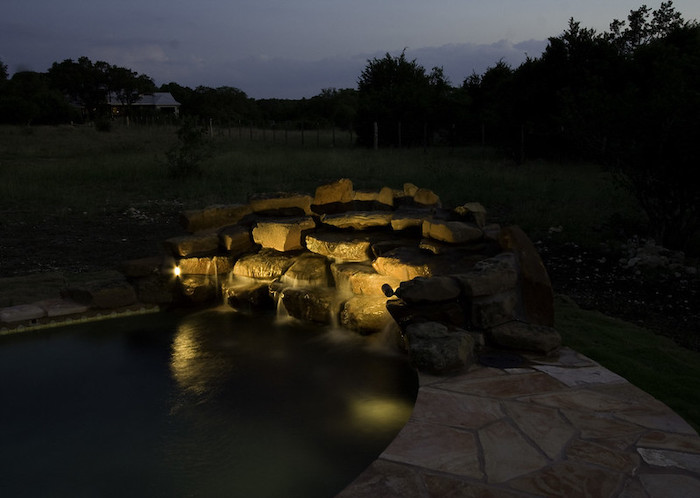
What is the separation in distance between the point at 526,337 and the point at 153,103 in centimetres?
4806

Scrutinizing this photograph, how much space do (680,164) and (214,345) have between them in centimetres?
588

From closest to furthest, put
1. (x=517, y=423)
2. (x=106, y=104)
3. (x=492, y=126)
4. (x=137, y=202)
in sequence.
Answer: (x=517, y=423)
(x=137, y=202)
(x=492, y=126)
(x=106, y=104)

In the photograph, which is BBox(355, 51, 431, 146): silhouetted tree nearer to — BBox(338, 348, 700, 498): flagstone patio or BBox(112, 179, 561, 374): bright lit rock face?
A: BBox(112, 179, 561, 374): bright lit rock face

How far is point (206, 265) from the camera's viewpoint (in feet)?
17.9

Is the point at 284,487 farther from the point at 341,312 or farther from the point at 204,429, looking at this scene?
the point at 341,312

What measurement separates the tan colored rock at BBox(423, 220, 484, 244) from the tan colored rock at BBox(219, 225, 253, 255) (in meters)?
1.97

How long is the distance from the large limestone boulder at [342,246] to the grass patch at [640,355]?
175 cm

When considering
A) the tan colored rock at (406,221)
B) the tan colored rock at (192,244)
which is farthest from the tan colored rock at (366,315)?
the tan colored rock at (192,244)

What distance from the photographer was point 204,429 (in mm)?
3029

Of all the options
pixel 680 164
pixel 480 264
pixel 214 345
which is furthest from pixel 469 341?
pixel 680 164

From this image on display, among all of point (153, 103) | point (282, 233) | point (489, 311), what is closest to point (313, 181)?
point (282, 233)

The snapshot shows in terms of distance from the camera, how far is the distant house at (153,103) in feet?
147

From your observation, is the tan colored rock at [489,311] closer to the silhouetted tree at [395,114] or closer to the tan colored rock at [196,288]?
the tan colored rock at [196,288]

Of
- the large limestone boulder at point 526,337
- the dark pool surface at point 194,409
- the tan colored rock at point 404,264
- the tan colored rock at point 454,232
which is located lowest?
the dark pool surface at point 194,409
